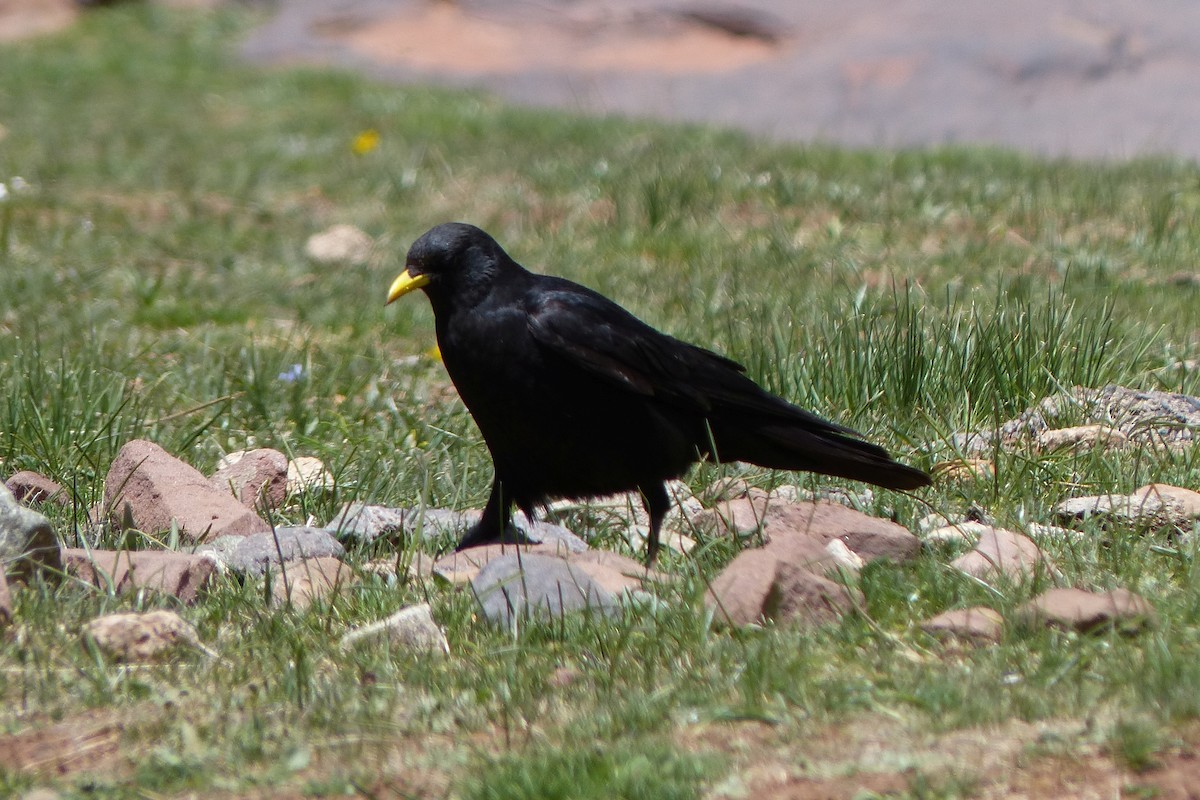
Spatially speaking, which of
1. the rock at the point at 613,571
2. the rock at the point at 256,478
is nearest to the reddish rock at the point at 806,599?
the rock at the point at 613,571

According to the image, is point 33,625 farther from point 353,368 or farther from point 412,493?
point 353,368

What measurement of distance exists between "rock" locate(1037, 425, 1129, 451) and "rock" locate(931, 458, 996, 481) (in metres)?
0.18

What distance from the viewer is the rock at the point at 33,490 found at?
3.80 m

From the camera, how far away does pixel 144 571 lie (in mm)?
3146

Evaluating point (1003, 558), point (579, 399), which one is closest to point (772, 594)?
point (1003, 558)

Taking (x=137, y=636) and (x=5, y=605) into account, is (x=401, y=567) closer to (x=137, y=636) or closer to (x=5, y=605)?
(x=137, y=636)

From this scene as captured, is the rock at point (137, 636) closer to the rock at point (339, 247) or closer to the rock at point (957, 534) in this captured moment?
the rock at point (957, 534)

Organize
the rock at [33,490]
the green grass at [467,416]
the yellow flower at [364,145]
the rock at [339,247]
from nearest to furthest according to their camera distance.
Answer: the green grass at [467,416]
the rock at [33,490]
the rock at [339,247]
the yellow flower at [364,145]

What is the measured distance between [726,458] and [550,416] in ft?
1.75

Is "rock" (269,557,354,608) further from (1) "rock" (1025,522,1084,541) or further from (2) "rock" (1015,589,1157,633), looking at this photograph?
(1) "rock" (1025,522,1084,541)

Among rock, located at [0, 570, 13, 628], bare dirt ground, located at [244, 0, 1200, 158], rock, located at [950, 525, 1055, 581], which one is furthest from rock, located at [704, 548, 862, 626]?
bare dirt ground, located at [244, 0, 1200, 158]

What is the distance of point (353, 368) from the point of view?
210 inches

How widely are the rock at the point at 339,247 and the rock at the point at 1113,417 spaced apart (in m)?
3.74

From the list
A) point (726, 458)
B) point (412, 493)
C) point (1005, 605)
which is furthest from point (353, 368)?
point (1005, 605)
